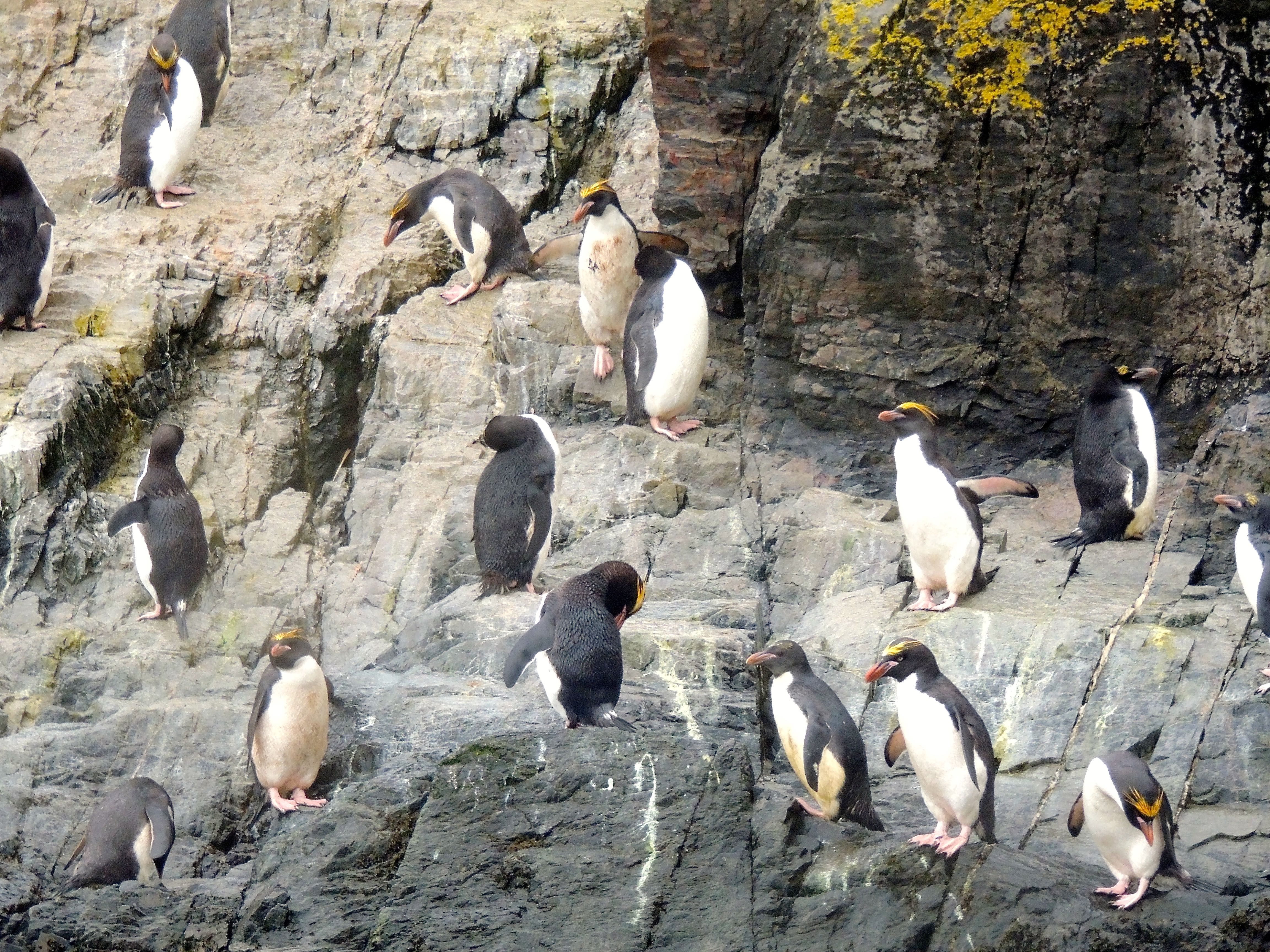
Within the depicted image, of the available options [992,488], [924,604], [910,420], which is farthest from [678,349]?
[924,604]

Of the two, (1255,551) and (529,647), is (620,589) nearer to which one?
(529,647)

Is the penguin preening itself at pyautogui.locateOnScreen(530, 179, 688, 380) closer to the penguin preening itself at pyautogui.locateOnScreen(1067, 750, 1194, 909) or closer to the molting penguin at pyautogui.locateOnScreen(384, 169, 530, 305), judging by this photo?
the molting penguin at pyautogui.locateOnScreen(384, 169, 530, 305)

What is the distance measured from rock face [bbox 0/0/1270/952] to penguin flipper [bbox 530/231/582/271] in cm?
10

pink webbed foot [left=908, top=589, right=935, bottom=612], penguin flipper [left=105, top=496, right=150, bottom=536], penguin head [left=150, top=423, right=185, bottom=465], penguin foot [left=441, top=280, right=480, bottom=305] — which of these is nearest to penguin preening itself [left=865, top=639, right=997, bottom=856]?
pink webbed foot [left=908, top=589, right=935, bottom=612]

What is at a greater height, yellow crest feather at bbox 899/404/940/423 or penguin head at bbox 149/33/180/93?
penguin head at bbox 149/33/180/93

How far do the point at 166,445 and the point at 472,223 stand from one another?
249 centimetres

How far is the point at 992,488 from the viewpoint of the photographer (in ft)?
26.9

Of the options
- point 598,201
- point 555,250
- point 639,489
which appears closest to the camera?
point 639,489

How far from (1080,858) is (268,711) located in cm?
334

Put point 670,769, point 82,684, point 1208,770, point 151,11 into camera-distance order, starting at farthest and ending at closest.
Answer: point 151,11 → point 82,684 → point 1208,770 → point 670,769

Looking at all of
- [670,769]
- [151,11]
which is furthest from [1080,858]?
[151,11]

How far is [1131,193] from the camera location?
854cm

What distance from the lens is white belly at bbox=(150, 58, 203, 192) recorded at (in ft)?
35.2

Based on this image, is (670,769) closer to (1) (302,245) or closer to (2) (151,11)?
(1) (302,245)
